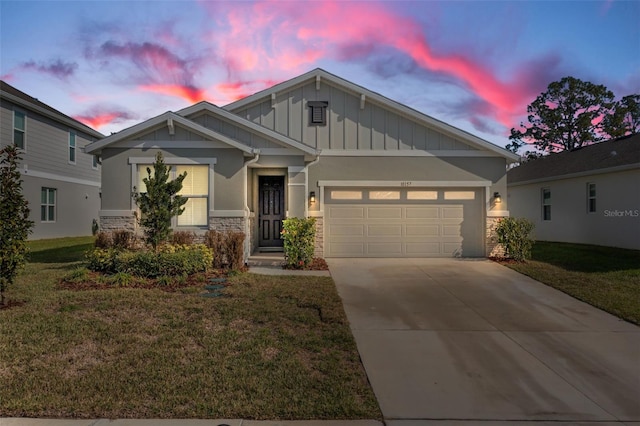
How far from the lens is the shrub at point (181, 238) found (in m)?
9.55

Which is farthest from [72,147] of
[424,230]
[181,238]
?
[424,230]

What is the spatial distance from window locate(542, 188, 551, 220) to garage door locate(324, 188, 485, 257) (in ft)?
23.9

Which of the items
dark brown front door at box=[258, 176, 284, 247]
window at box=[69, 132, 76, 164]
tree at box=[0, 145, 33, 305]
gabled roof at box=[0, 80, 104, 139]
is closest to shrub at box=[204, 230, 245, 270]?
dark brown front door at box=[258, 176, 284, 247]

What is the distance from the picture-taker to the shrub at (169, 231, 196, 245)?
31.3 feet

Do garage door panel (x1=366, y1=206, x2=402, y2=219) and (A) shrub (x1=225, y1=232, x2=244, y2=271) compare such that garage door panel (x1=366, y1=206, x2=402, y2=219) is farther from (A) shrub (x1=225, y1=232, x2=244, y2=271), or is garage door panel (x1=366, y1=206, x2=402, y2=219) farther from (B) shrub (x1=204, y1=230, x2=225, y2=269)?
(B) shrub (x1=204, y1=230, x2=225, y2=269)

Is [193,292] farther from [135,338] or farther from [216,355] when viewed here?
[216,355]

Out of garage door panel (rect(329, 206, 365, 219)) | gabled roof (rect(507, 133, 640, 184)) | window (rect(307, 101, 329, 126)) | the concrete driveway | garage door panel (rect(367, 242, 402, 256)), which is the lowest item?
the concrete driveway

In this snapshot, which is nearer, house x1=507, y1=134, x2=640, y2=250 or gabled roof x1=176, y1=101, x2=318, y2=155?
gabled roof x1=176, y1=101, x2=318, y2=155

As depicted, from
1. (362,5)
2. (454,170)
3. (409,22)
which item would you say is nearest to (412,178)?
(454,170)

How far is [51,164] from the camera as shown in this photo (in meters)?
17.6

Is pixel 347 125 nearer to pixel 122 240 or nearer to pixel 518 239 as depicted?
pixel 518 239

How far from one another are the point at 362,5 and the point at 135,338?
767cm

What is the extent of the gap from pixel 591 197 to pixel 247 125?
13.6m

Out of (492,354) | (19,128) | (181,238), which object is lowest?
(492,354)
